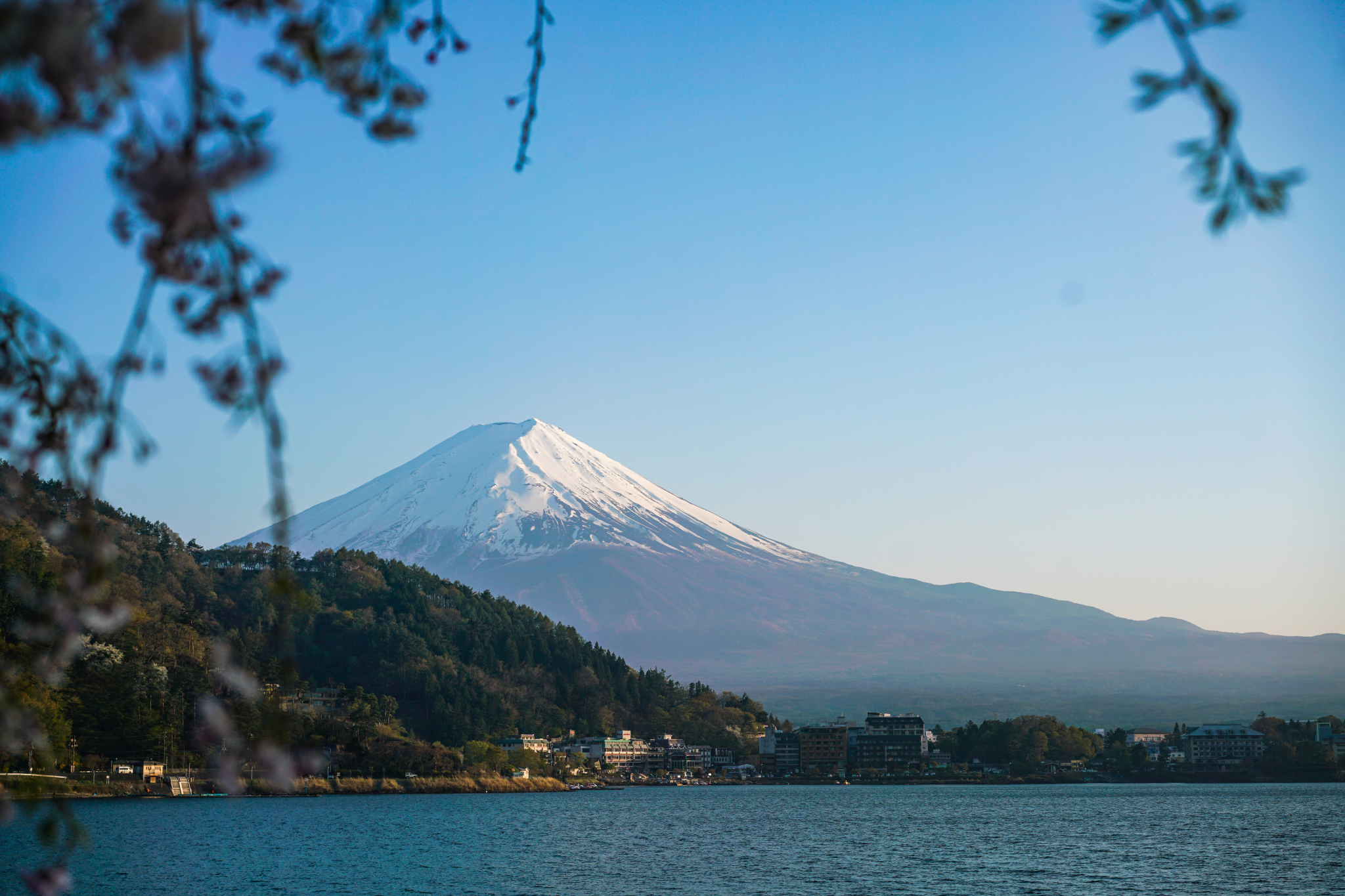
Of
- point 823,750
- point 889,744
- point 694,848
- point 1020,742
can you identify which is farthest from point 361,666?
point 1020,742

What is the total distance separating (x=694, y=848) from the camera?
132ft

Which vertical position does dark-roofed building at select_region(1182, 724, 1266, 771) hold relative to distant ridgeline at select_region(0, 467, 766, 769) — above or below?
below

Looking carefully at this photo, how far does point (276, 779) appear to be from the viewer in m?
1.85

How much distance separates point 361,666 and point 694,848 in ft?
194

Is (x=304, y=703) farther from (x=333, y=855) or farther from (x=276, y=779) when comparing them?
(x=276, y=779)

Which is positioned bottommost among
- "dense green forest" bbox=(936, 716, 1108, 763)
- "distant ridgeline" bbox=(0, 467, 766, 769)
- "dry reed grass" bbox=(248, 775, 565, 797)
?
"dry reed grass" bbox=(248, 775, 565, 797)

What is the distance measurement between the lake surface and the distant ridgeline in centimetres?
513

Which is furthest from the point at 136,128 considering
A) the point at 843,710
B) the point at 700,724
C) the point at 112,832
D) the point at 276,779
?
the point at 843,710

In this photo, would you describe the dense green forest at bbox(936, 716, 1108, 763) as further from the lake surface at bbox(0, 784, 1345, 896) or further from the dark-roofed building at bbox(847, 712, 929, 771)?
the lake surface at bbox(0, 784, 1345, 896)

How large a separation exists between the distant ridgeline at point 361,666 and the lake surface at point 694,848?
513 cm

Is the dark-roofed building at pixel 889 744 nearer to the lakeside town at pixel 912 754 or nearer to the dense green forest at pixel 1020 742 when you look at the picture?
the lakeside town at pixel 912 754

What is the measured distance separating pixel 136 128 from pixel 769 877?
3208 cm

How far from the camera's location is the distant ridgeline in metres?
59.5

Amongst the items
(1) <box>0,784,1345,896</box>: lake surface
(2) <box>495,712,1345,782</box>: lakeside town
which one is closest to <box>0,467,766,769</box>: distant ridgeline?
(2) <box>495,712,1345,782</box>: lakeside town
